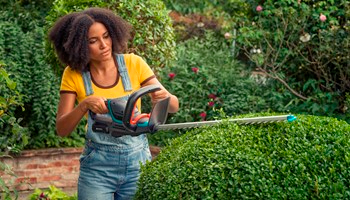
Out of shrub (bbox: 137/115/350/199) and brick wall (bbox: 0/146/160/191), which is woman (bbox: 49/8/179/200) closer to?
shrub (bbox: 137/115/350/199)

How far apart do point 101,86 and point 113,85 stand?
60 millimetres

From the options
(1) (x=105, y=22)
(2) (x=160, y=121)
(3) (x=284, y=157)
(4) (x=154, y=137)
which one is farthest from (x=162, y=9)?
(3) (x=284, y=157)

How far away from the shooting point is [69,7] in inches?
232

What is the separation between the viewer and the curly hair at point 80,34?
384 cm

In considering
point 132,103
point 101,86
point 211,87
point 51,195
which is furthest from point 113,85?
point 211,87

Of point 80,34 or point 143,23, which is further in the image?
point 143,23

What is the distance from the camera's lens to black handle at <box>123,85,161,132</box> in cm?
342

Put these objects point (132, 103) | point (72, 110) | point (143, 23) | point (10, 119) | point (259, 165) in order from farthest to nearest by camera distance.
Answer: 1. point (143, 23)
2. point (10, 119)
3. point (72, 110)
4. point (132, 103)
5. point (259, 165)

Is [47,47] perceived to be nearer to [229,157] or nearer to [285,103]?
[285,103]

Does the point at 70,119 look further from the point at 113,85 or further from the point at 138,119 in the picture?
the point at 138,119

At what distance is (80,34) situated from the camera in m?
3.84

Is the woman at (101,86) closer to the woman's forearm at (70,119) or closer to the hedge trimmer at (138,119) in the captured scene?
the woman's forearm at (70,119)

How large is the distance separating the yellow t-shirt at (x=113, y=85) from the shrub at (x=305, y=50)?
3140 mm

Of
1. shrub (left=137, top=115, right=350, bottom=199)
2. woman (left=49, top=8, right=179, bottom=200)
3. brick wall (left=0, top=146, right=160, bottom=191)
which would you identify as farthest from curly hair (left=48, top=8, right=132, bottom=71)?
brick wall (left=0, top=146, right=160, bottom=191)
